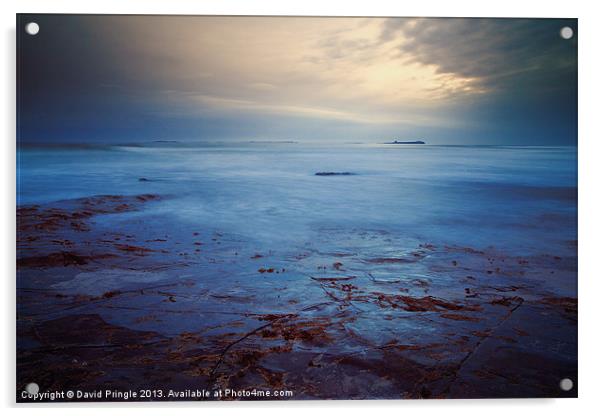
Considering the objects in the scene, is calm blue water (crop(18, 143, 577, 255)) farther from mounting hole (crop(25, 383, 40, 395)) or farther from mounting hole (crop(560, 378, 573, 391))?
mounting hole (crop(25, 383, 40, 395))

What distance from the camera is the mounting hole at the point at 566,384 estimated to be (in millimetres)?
2404

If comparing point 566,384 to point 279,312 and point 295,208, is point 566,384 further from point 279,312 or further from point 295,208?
point 295,208

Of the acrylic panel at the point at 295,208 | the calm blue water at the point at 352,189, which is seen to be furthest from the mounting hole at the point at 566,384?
the calm blue water at the point at 352,189

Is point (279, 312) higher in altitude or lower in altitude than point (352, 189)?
lower

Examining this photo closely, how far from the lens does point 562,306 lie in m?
2.52

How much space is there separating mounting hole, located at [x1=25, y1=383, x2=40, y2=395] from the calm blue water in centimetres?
96

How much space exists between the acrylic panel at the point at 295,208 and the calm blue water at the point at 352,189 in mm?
11

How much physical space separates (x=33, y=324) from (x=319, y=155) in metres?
1.77

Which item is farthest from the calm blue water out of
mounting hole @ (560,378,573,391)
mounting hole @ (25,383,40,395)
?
mounting hole @ (25,383,40,395)

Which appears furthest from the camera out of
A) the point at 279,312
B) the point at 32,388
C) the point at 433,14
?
the point at 433,14

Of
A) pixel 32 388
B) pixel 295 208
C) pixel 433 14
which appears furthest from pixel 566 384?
pixel 32 388

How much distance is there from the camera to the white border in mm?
2379

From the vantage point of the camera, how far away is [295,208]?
8.99 ft

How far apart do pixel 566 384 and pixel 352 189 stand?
4.80 feet
